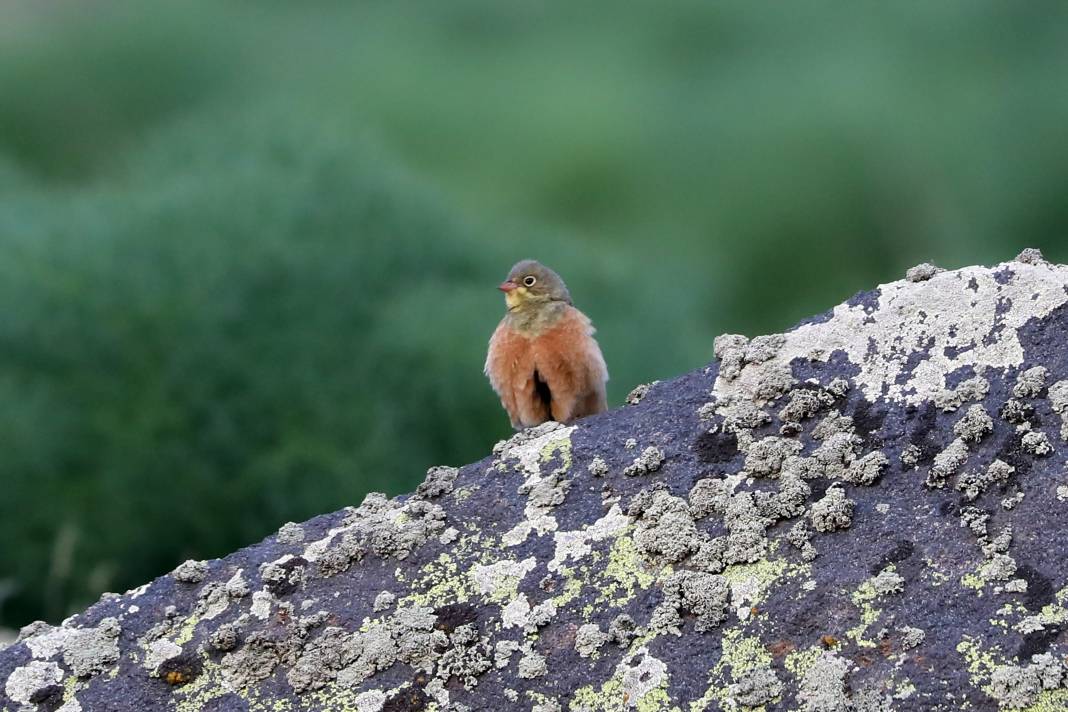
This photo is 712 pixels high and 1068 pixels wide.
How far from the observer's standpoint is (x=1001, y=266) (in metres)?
4.49

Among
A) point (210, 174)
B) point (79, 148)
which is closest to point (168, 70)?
point (79, 148)

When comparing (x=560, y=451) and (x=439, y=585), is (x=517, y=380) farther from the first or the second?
(x=439, y=585)

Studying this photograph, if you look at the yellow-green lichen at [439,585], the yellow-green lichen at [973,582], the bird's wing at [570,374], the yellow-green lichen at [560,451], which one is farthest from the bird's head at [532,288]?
the yellow-green lichen at [973,582]

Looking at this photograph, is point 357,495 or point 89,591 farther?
point 357,495

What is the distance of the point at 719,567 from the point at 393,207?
41.4ft

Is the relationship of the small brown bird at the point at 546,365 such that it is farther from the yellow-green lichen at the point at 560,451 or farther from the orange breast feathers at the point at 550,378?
the yellow-green lichen at the point at 560,451

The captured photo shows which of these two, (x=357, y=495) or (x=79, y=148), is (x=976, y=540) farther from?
(x=79, y=148)

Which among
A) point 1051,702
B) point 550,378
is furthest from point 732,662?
point 550,378

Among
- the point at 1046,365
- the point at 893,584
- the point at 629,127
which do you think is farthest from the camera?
the point at 629,127

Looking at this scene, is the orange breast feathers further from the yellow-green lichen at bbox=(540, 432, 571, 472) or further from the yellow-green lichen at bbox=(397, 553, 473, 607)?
the yellow-green lichen at bbox=(397, 553, 473, 607)

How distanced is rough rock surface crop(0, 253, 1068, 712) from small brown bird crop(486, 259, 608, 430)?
1.87 meters

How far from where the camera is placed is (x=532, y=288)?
7043mm

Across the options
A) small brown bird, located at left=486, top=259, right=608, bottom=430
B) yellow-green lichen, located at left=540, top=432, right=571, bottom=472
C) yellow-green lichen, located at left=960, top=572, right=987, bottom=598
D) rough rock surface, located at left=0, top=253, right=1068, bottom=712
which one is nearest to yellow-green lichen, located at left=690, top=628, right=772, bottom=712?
rough rock surface, located at left=0, top=253, right=1068, bottom=712

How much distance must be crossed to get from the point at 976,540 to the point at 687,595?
758 millimetres
